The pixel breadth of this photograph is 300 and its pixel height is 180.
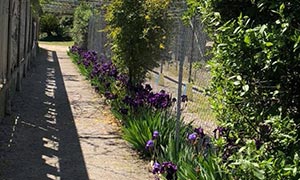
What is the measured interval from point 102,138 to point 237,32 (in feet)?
15.4

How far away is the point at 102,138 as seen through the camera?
23.0 feet

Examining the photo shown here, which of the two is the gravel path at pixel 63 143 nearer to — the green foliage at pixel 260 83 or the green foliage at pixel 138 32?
the green foliage at pixel 138 32

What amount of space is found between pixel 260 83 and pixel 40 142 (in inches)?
172

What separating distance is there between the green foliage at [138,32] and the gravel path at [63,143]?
104 centimetres

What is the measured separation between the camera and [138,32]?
8359 mm

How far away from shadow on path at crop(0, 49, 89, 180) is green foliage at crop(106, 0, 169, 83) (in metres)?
1.40

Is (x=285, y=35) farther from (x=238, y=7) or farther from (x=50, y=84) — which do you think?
(x=50, y=84)

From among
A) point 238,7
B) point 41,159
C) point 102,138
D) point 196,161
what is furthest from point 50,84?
point 238,7

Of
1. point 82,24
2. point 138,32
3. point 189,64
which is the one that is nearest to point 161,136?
point 189,64

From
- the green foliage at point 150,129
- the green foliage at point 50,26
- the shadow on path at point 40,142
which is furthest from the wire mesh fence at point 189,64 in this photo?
the green foliage at point 50,26

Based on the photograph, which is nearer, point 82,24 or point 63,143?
point 63,143

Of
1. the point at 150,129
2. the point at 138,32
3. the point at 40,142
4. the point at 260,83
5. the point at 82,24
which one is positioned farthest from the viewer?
the point at 82,24

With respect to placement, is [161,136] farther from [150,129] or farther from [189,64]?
[189,64]

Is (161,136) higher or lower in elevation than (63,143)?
higher
